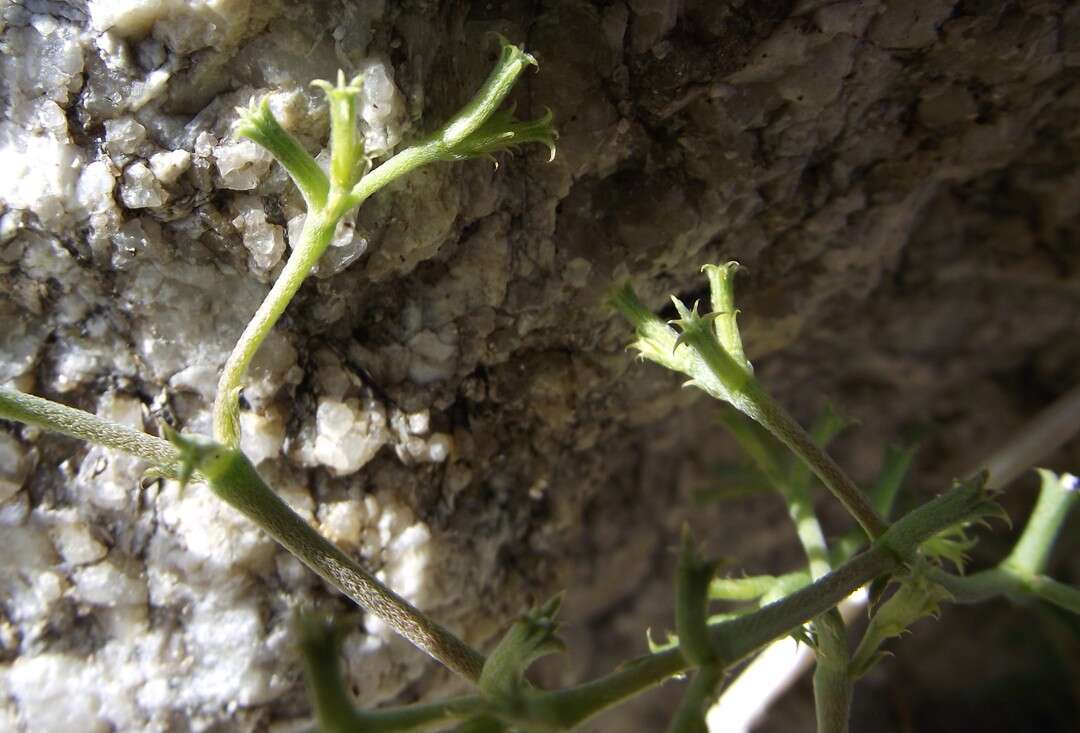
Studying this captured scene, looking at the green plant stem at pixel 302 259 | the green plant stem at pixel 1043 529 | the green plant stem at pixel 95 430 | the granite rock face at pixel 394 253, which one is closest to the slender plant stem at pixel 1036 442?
the green plant stem at pixel 1043 529

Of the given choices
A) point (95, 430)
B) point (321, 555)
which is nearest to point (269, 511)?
point (321, 555)

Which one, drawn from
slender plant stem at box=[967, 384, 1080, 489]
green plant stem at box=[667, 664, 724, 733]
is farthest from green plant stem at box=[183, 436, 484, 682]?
slender plant stem at box=[967, 384, 1080, 489]

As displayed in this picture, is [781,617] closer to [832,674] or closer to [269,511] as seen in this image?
[832,674]

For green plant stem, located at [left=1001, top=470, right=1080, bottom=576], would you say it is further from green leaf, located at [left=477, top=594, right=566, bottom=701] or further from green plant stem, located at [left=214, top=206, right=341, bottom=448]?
green plant stem, located at [left=214, top=206, right=341, bottom=448]

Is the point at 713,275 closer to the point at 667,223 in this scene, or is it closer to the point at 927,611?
the point at 667,223

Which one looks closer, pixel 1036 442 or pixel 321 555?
pixel 321 555
